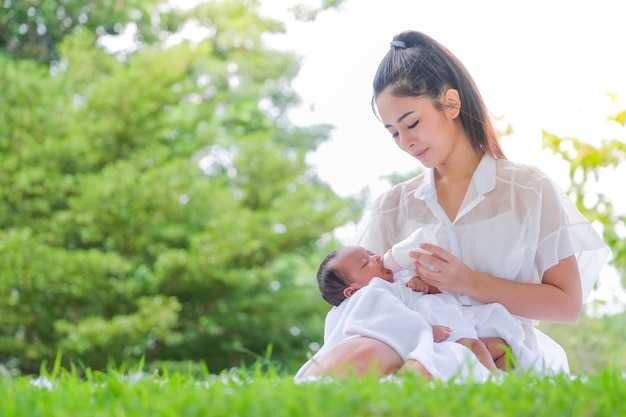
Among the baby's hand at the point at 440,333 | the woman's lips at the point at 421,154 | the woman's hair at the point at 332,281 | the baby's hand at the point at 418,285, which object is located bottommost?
the woman's hair at the point at 332,281

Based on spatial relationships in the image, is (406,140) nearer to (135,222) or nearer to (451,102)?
(451,102)

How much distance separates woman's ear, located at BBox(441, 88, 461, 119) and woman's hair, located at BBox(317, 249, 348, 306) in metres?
0.52

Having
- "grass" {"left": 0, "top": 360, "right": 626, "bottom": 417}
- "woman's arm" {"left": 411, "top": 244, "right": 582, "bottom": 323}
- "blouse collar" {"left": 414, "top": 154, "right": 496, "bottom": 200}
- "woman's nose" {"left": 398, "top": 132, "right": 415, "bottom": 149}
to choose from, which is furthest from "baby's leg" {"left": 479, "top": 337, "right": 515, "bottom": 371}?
"grass" {"left": 0, "top": 360, "right": 626, "bottom": 417}

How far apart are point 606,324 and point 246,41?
498 cm

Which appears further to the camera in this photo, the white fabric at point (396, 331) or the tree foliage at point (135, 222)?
the tree foliage at point (135, 222)

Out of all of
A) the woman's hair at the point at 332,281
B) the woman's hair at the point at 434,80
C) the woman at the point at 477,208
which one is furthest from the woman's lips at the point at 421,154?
the woman's hair at the point at 332,281

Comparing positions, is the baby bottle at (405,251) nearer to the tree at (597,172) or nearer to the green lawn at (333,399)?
the green lawn at (333,399)

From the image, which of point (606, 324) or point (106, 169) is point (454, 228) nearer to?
point (106, 169)

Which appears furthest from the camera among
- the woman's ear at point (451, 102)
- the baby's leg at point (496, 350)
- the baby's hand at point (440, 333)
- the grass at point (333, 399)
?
the woman's ear at point (451, 102)

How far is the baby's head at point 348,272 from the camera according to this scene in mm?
2484

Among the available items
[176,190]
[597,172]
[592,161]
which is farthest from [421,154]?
[176,190]

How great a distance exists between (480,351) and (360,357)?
334 millimetres

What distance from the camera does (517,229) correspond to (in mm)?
2520

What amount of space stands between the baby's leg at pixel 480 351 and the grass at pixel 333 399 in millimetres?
581
